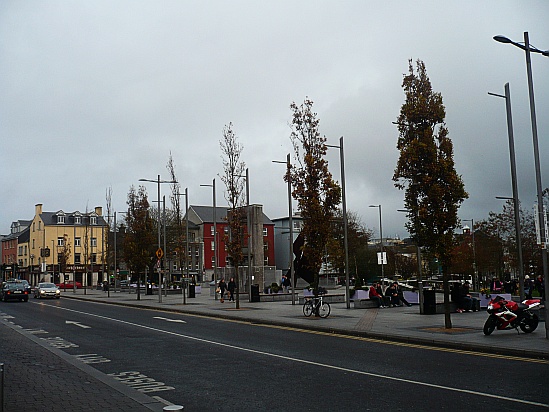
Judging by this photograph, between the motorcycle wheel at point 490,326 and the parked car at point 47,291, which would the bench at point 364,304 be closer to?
the motorcycle wheel at point 490,326

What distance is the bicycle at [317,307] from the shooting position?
2435 cm

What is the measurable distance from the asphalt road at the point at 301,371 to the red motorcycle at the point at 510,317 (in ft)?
9.55

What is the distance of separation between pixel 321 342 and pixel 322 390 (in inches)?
289

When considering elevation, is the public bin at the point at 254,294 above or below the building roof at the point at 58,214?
below

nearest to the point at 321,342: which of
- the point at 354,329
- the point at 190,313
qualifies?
the point at 354,329

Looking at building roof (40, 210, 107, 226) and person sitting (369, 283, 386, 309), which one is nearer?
person sitting (369, 283, 386, 309)

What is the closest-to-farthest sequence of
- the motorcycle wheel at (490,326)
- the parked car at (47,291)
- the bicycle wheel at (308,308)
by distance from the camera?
the motorcycle wheel at (490,326)
the bicycle wheel at (308,308)
the parked car at (47,291)

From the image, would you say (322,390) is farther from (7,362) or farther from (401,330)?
(401,330)

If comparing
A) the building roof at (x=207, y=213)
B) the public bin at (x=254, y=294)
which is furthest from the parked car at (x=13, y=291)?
the building roof at (x=207, y=213)

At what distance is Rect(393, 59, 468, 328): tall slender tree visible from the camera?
61.9 feet

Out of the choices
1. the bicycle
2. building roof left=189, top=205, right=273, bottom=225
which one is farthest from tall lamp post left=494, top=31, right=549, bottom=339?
building roof left=189, top=205, right=273, bottom=225

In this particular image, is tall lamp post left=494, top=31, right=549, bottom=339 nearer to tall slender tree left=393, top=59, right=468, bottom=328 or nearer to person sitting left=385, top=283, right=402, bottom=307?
tall slender tree left=393, top=59, right=468, bottom=328

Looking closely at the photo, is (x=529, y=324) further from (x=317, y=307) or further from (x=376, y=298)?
(x=376, y=298)

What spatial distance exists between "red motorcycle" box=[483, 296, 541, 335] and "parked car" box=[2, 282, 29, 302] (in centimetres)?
3747
